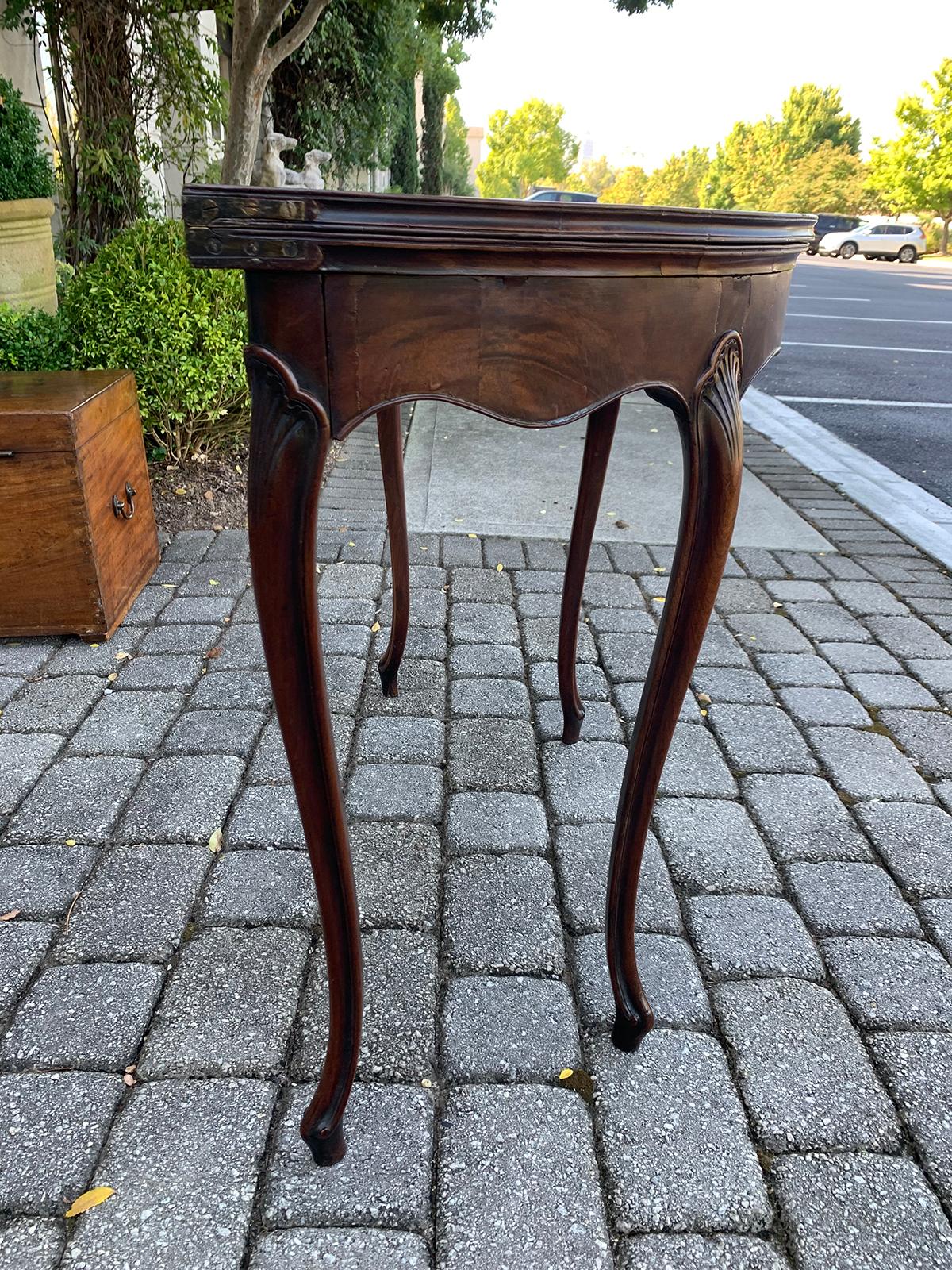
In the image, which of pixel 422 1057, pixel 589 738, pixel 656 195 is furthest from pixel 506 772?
pixel 656 195

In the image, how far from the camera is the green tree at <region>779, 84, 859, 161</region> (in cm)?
5284

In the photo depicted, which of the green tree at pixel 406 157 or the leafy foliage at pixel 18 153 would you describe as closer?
the leafy foliage at pixel 18 153

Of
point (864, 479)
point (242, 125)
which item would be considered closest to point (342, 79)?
point (242, 125)

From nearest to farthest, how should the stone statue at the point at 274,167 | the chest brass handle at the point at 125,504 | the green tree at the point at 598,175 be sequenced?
the stone statue at the point at 274,167 → the chest brass handle at the point at 125,504 → the green tree at the point at 598,175

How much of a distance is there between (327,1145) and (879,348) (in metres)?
10.7

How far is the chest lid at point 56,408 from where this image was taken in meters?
2.48

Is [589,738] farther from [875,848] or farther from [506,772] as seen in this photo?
[875,848]

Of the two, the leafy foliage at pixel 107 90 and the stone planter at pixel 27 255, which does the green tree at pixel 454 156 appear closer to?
the leafy foliage at pixel 107 90

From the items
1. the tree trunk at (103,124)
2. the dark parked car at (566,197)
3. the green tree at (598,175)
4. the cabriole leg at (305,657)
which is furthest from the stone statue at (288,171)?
the green tree at (598,175)

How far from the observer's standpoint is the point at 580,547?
2.15 meters

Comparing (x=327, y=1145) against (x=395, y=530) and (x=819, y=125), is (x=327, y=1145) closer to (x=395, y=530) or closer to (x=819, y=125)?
(x=395, y=530)

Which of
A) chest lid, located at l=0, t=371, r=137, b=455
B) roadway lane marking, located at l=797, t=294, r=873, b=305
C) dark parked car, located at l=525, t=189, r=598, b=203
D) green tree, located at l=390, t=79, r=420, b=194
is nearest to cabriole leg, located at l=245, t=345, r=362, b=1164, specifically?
dark parked car, located at l=525, t=189, r=598, b=203

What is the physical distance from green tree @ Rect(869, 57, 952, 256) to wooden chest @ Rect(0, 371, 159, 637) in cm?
4271

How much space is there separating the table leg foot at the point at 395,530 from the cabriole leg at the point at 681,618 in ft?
3.38
